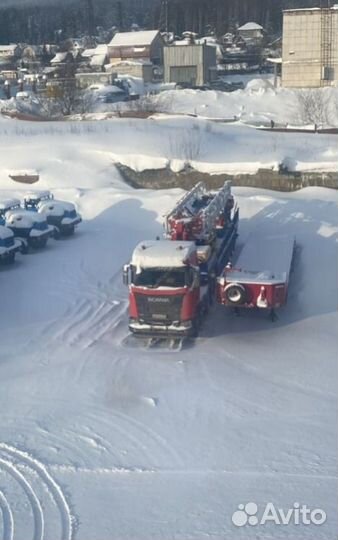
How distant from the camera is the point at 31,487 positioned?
840cm

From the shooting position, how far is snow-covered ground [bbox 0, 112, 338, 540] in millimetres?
7953

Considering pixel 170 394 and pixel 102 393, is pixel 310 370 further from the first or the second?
pixel 102 393

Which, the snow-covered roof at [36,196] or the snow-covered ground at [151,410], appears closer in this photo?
the snow-covered ground at [151,410]

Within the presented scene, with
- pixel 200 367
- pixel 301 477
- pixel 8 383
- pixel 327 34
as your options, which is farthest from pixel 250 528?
pixel 327 34

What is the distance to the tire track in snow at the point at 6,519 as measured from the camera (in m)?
7.52

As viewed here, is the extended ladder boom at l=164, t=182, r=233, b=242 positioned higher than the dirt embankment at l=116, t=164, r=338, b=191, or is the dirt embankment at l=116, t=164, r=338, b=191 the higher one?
the extended ladder boom at l=164, t=182, r=233, b=242

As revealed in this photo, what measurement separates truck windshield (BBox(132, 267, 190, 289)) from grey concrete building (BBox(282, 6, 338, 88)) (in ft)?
136

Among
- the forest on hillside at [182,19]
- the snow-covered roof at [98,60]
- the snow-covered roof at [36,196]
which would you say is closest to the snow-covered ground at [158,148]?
the snow-covered roof at [36,196]

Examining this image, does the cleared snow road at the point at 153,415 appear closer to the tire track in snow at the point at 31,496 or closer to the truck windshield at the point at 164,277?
the tire track in snow at the point at 31,496

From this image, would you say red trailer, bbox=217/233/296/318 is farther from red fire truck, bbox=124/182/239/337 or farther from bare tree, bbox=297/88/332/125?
bare tree, bbox=297/88/332/125

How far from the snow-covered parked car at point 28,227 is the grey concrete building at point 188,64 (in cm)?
4192

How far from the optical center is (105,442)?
9406mm

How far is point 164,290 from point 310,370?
2726mm

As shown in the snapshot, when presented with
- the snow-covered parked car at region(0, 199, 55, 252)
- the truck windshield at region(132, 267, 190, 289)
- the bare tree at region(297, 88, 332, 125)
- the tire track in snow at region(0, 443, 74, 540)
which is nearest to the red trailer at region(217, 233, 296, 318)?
the truck windshield at region(132, 267, 190, 289)
